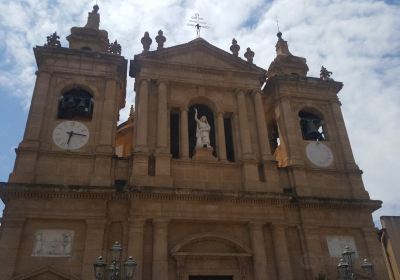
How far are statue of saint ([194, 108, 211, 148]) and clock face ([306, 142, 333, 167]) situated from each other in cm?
407

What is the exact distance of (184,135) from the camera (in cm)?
1658

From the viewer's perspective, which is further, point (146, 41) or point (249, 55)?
point (249, 55)

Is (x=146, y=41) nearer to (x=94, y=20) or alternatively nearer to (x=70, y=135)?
(x=94, y=20)

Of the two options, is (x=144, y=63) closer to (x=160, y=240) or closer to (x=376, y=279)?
(x=160, y=240)

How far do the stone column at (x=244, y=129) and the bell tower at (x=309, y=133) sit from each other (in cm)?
161

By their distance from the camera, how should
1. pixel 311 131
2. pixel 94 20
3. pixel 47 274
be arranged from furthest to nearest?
pixel 94 20, pixel 311 131, pixel 47 274

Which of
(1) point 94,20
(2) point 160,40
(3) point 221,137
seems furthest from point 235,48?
(1) point 94,20

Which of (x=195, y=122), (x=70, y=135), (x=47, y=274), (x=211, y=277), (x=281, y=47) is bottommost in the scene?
(x=211, y=277)

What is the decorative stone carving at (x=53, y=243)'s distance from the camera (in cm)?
1318

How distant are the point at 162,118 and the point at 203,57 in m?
3.94

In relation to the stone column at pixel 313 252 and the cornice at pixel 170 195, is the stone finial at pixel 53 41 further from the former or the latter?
the stone column at pixel 313 252

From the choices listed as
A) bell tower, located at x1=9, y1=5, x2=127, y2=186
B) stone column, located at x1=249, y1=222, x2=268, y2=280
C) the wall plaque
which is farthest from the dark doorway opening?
bell tower, located at x1=9, y1=5, x2=127, y2=186

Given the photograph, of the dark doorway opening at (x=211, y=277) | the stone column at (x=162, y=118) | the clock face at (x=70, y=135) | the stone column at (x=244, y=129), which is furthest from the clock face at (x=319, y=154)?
the clock face at (x=70, y=135)

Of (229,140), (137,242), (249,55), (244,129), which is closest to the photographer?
(137,242)
